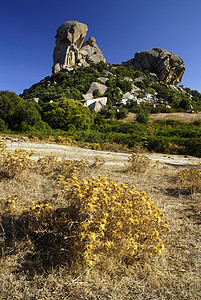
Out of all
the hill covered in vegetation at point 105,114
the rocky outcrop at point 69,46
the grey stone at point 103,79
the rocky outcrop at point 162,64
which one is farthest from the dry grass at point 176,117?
the rocky outcrop at point 162,64

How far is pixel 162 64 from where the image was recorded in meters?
52.2

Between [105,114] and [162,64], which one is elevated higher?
[162,64]

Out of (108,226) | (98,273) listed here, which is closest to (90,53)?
(108,226)

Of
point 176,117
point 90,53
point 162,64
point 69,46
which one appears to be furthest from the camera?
point 90,53

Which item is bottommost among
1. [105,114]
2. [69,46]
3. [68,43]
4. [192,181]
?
[192,181]

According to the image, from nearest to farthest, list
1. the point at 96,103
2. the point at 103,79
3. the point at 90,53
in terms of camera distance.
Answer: the point at 96,103 → the point at 103,79 → the point at 90,53

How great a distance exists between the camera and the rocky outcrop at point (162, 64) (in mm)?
52469

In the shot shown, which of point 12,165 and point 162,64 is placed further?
point 162,64

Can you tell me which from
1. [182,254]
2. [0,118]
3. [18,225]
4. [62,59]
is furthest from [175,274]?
[62,59]

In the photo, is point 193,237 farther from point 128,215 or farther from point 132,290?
point 132,290

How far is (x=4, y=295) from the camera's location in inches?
46.1

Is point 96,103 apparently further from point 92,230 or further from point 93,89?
point 92,230

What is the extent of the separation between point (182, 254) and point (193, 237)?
1.32 ft

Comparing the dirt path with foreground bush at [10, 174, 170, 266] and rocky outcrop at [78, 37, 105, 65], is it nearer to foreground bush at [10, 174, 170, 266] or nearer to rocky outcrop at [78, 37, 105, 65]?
foreground bush at [10, 174, 170, 266]
